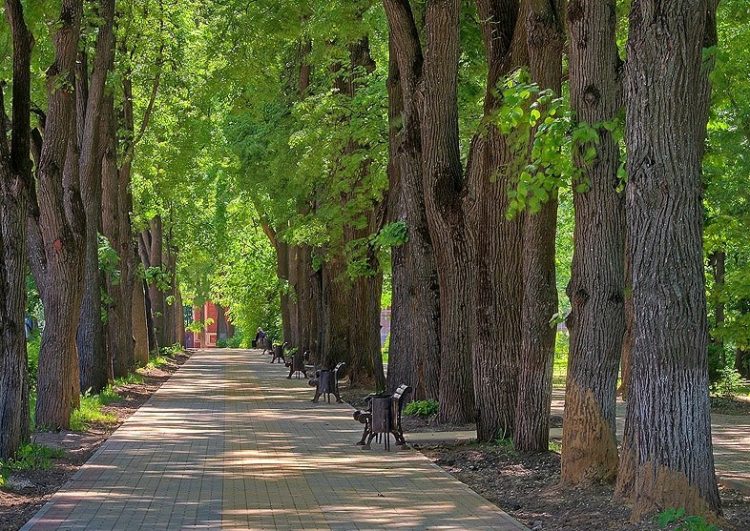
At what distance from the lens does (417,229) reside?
21.5 meters

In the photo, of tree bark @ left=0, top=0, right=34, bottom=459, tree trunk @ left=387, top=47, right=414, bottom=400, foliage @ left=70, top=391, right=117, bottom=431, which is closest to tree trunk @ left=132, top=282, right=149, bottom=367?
foliage @ left=70, top=391, right=117, bottom=431

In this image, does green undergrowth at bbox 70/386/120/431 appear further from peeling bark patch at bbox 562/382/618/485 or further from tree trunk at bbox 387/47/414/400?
peeling bark patch at bbox 562/382/618/485

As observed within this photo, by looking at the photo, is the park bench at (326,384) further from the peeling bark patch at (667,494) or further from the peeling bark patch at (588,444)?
the peeling bark patch at (667,494)

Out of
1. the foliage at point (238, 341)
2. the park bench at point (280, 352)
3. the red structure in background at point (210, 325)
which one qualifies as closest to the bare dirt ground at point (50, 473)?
the park bench at point (280, 352)

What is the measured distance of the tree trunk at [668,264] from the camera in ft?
33.3

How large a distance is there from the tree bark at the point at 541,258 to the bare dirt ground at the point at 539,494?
903 millimetres

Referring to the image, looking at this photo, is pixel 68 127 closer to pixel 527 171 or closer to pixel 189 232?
pixel 527 171

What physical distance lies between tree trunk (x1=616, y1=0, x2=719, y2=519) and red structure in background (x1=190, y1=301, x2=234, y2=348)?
96.1 m

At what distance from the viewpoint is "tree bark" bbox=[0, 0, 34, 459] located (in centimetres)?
1459

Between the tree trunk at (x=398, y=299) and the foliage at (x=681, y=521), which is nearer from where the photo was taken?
the foliage at (x=681, y=521)

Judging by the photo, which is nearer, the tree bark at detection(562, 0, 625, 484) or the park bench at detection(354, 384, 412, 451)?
the tree bark at detection(562, 0, 625, 484)

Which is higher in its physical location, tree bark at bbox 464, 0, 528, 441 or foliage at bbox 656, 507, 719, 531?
tree bark at bbox 464, 0, 528, 441

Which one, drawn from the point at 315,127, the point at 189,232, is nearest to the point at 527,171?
the point at 315,127

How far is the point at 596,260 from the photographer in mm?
12562
